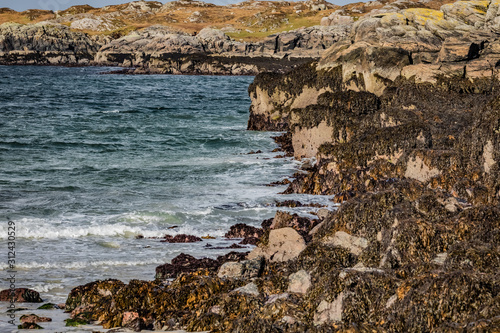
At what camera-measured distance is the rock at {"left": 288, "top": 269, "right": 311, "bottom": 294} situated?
841cm

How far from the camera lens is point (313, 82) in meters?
29.5

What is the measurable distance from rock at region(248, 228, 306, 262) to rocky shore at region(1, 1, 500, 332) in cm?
3

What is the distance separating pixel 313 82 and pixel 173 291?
22003 mm

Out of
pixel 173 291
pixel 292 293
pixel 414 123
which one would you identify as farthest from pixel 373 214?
pixel 414 123

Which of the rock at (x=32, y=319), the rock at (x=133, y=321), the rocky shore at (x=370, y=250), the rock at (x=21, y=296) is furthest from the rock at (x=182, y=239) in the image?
the rock at (x=32, y=319)

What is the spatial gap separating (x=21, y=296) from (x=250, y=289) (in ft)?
13.2

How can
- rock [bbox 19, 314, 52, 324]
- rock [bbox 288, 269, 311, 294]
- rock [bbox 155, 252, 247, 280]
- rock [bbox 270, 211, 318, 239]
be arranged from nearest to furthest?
rock [bbox 19, 314, 52, 324] → rock [bbox 288, 269, 311, 294] → rock [bbox 155, 252, 247, 280] → rock [bbox 270, 211, 318, 239]

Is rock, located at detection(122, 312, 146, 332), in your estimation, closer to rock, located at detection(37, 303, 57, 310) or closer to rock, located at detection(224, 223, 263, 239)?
rock, located at detection(37, 303, 57, 310)

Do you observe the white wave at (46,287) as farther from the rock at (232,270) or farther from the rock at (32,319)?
the rock at (232,270)

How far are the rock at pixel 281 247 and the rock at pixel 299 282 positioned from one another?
152 centimetres

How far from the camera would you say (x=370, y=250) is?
31.6ft

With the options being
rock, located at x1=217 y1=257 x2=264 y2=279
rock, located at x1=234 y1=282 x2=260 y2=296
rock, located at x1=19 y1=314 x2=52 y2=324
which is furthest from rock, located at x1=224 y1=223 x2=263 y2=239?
rock, located at x1=19 y1=314 x2=52 y2=324

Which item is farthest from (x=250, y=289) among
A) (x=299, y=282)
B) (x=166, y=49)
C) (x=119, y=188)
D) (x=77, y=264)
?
(x=166, y=49)

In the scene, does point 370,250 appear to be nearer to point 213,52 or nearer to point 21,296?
point 21,296
